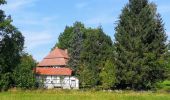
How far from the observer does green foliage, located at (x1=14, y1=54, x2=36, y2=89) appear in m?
63.8

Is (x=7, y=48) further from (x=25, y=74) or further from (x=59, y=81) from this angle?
(x=59, y=81)

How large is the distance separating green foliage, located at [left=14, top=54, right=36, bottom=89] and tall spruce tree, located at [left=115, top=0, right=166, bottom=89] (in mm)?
13643

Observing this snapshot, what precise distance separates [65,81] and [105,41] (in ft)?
65.7

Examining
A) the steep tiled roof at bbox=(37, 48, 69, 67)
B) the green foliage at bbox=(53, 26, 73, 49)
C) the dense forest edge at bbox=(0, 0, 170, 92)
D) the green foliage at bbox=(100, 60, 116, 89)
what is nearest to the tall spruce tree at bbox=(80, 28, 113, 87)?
the dense forest edge at bbox=(0, 0, 170, 92)

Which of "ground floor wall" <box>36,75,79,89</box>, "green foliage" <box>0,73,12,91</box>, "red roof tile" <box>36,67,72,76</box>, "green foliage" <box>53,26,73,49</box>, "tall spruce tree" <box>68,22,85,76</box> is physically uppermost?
"green foliage" <box>53,26,73,49</box>

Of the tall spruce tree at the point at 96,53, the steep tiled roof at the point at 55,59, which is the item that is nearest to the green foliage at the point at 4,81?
the tall spruce tree at the point at 96,53

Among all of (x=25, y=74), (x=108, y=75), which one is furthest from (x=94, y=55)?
(x=25, y=74)

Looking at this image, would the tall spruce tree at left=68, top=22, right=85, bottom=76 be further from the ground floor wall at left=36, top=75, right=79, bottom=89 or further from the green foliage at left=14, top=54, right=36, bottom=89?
the green foliage at left=14, top=54, right=36, bottom=89

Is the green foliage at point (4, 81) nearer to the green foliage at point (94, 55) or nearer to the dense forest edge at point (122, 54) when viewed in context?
the dense forest edge at point (122, 54)

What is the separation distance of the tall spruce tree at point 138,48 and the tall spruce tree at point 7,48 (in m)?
13.5

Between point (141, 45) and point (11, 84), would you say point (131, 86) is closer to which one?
point (141, 45)

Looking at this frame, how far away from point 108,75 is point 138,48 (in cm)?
528

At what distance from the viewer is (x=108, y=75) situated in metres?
58.2

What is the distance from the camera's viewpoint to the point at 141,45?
57688 millimetres
